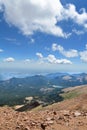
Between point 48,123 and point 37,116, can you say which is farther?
point 37,116

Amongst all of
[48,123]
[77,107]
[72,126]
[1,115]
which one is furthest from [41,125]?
[77,107]

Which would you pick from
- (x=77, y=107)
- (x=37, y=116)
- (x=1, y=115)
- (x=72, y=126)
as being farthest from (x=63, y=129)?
(x=77, y=107)

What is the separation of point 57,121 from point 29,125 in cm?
255

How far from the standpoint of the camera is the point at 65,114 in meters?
24.6

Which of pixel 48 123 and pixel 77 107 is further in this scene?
pixel 77 107

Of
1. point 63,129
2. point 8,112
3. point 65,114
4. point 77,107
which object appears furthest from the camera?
point 77,107

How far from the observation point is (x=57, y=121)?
22.7 metres

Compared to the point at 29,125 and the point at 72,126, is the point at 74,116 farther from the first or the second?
the point at 29,125

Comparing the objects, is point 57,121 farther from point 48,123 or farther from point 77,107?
point 77,107

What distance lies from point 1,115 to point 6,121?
171 cm

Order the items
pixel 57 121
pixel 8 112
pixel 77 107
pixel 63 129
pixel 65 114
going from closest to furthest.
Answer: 1. pixel 63 129
2. pixel 57 121
3. pixel 65 114
4. pixel 8 112
5. pixel 77 107

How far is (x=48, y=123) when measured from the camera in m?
22.3

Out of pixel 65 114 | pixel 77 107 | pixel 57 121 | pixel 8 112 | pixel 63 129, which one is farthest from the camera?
pixel 77 107

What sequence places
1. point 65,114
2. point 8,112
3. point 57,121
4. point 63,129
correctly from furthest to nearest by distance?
point 8,112, point 65,114, point 57,121, point 63,129
